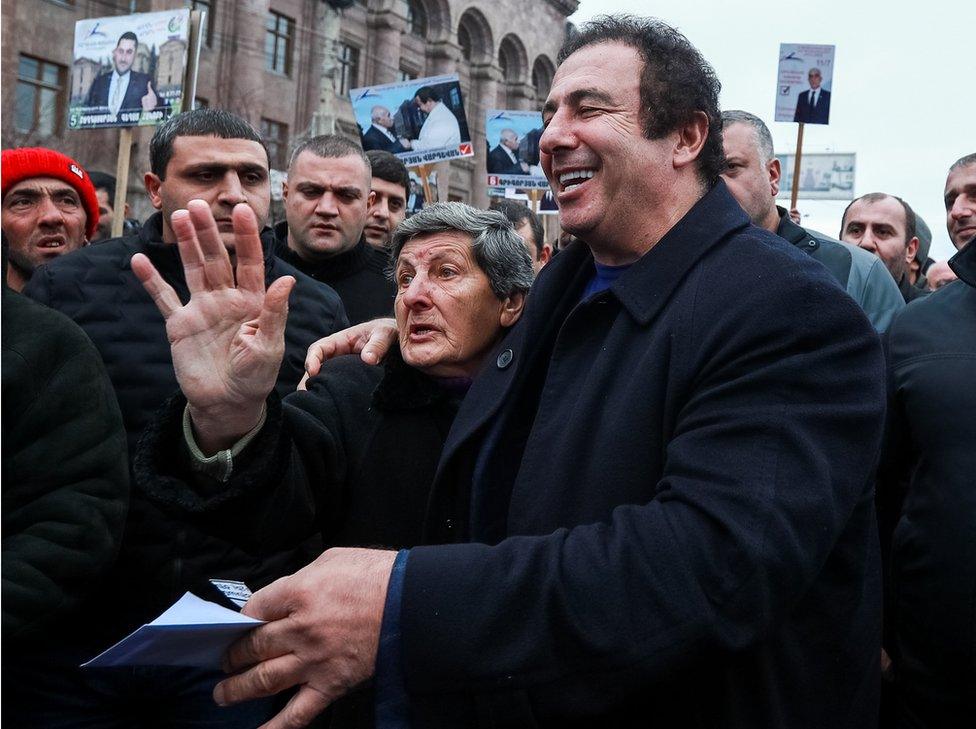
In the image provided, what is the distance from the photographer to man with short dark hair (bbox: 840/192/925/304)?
6.18m

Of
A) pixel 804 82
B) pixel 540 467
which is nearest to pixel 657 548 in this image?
pixel 540 467

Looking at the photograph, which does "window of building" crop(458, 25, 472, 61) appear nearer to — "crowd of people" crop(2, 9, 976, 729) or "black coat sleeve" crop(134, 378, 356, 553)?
"crowd of people" crop(2, 9, 976, 729)

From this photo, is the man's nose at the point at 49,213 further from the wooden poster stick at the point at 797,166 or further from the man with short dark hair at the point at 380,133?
the wooden poster stick at the point at 797,166

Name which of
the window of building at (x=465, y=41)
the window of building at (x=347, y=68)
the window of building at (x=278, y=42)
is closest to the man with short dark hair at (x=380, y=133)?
the window of building at (x=278, y=42)

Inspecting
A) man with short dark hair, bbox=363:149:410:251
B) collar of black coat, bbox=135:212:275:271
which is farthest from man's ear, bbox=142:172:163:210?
man with short dark hair, bbox=363:149:410:251

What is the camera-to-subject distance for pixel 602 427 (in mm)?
1705

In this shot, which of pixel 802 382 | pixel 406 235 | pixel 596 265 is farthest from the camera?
pixel 406 235

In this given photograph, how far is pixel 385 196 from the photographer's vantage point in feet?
19.9

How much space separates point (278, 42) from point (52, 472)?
2971 centimetres

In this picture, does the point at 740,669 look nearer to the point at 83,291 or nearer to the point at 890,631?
the point at 890,631

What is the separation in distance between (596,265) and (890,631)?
129 centimetres

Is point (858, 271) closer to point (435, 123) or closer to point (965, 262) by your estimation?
point (965, 262)

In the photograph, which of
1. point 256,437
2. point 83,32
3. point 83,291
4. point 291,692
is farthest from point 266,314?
point 83,32

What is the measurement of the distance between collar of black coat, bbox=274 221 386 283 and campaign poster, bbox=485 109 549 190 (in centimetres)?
560
